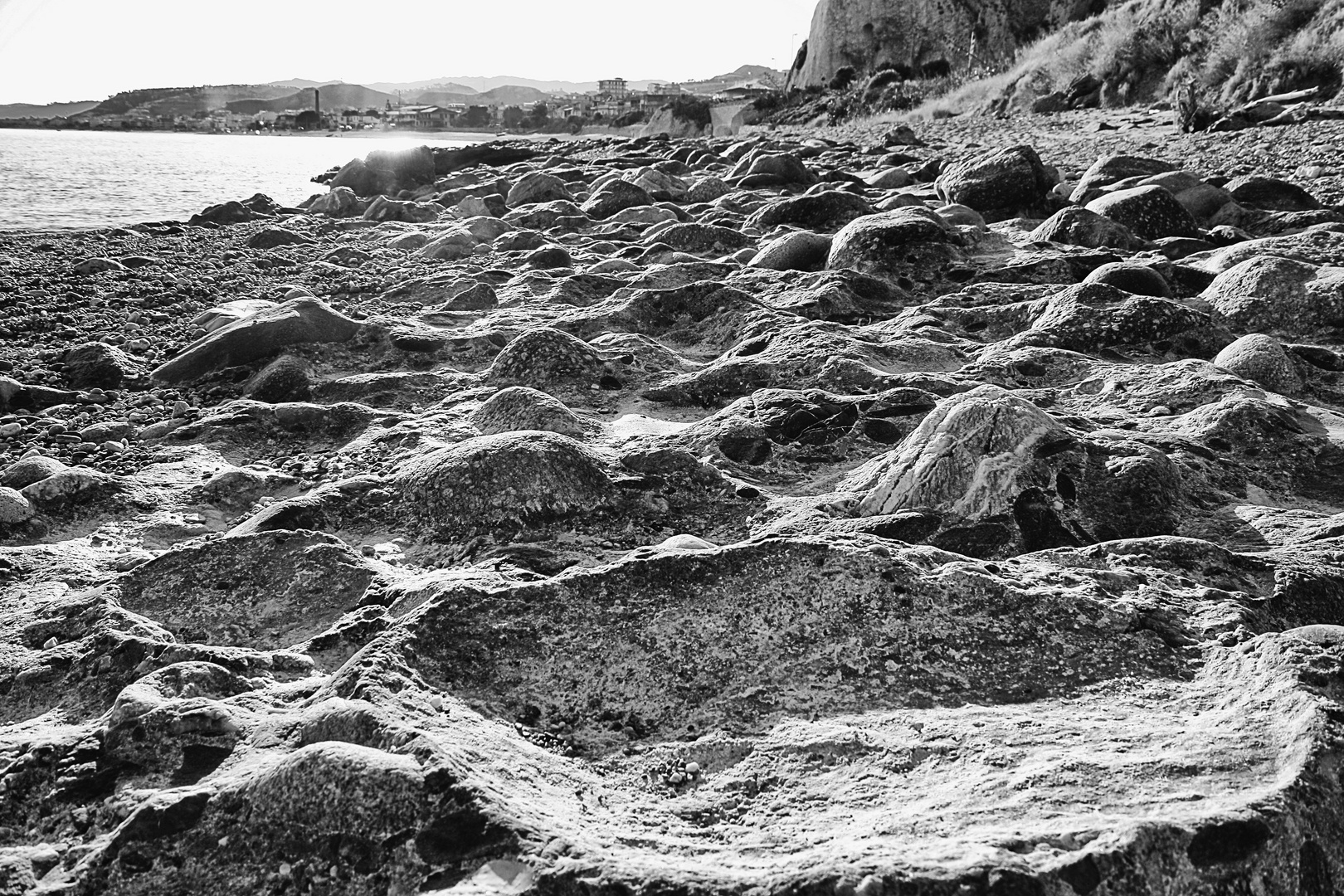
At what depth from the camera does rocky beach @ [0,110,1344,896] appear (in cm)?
141

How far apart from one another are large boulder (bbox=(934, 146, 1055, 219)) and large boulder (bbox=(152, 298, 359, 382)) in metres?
4.93

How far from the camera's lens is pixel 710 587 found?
224 centimetres

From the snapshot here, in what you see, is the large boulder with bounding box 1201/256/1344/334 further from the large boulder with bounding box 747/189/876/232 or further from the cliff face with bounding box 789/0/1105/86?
the cliff face with bounding box 789/0/1105/86

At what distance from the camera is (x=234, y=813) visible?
1494mm

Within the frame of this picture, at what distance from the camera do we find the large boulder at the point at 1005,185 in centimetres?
733

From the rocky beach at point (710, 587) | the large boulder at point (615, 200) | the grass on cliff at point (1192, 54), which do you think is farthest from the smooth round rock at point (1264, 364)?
the grass on cliff at point (1192, 54)

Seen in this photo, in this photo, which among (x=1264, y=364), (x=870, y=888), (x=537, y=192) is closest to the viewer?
(x=870, y=888)

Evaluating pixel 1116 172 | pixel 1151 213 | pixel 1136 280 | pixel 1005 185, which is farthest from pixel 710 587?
pixel 1116 172

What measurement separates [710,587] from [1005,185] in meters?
6.20

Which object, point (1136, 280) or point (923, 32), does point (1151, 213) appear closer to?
point (1136, 280)

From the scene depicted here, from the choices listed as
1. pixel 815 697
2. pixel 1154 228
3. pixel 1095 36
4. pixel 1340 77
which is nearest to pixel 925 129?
pixel 1095 36

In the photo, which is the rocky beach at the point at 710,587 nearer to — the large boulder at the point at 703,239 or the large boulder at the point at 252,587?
the large boulder at the point at 252,587

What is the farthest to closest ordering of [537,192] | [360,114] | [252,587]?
1. [360,114]
2. [537,192]
3. [252,587]

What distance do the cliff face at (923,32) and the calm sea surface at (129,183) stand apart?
17.2m
